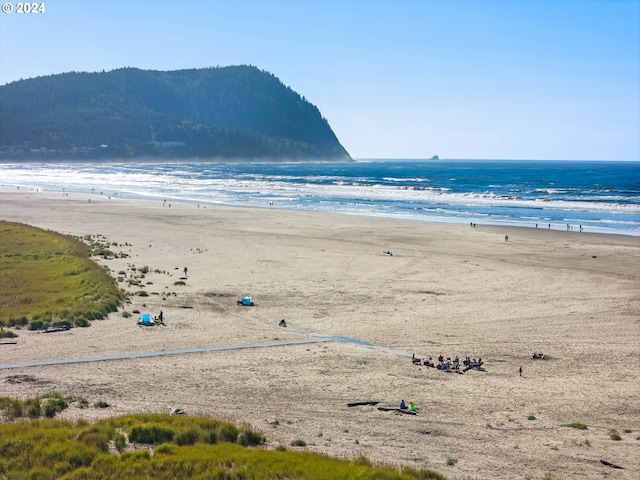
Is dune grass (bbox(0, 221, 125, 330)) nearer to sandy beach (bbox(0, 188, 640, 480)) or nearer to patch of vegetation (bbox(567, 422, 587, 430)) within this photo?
sandy beach (bbox(0, 188, 640, 480))

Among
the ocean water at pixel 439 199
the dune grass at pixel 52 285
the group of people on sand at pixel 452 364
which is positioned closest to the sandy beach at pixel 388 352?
the group of people on sand at pixel 452 364

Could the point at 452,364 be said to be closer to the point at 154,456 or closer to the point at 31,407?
the point at 154,456

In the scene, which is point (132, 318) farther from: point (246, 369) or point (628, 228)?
point (628, 228)

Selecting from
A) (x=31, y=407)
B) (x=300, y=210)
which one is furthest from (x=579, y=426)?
(x=300, y=210)

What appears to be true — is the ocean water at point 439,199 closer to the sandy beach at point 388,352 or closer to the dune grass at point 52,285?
the sandy beach at point 388,352

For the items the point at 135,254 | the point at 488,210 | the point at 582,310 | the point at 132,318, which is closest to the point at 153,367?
the point at 132,318
